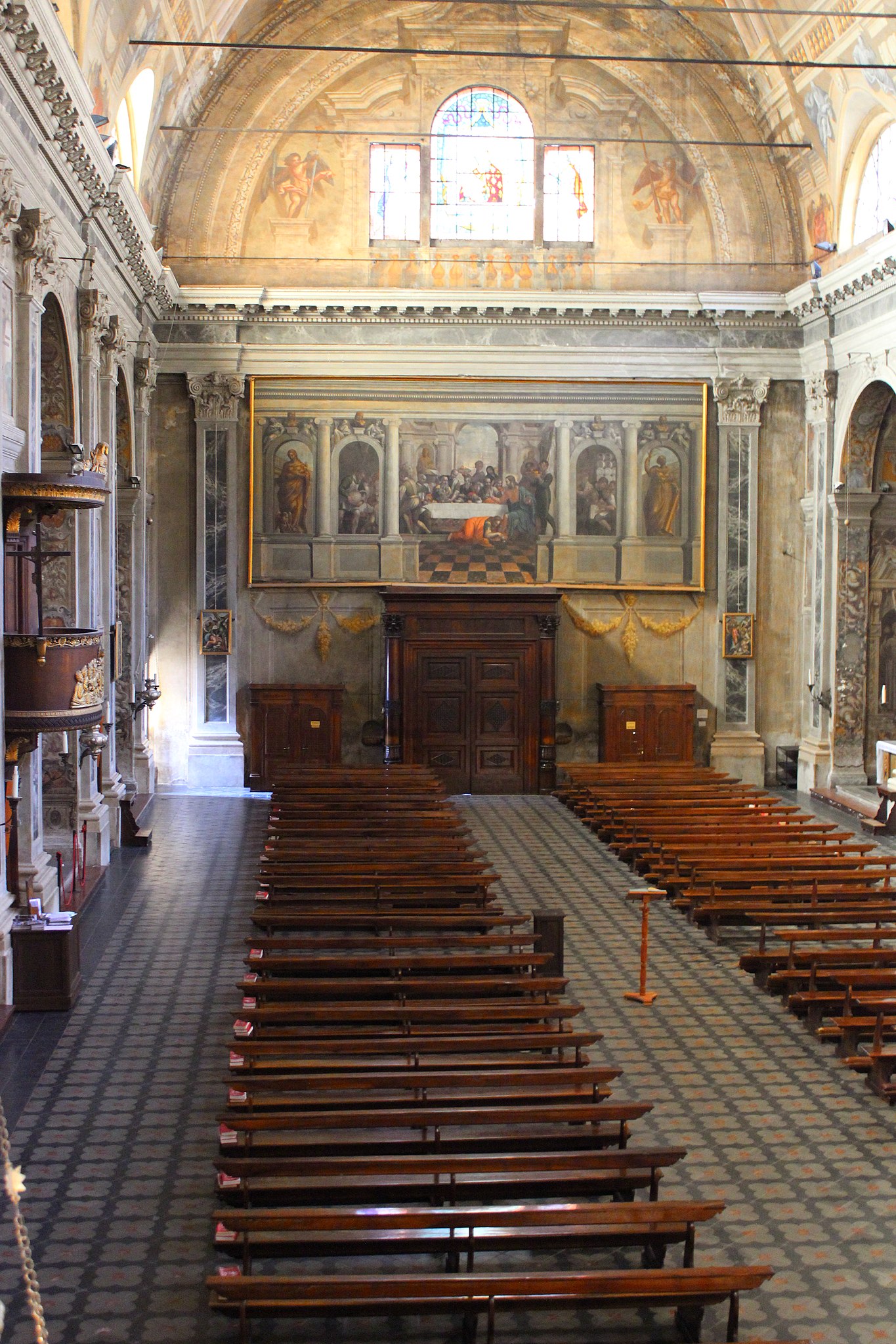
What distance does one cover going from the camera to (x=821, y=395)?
23484 millimetres

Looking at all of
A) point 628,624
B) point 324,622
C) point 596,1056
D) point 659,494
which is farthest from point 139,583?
point 596,1056

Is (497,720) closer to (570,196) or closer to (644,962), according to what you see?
(570,196)

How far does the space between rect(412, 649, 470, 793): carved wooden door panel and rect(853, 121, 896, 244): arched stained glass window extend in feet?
32.0

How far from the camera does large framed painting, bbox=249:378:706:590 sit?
24.4 metres

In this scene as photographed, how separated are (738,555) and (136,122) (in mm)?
12562

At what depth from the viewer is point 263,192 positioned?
24.3 metres

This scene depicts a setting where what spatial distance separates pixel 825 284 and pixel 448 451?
704cm

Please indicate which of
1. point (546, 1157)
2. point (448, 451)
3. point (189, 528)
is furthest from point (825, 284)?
point (546, 1157)

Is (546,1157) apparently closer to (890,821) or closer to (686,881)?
(686,881)

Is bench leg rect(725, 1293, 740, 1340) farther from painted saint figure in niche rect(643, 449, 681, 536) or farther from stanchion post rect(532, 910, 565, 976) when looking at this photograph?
painted saint figure in niche rect(643, 449, 681, 536)

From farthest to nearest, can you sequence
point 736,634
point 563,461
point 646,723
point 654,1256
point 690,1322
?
point 736,634, point 563,461, point 646,723, point 654,1256, point 690,1322

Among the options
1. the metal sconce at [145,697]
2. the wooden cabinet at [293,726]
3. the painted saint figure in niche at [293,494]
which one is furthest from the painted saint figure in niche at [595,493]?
the metal sconce at [145,697]

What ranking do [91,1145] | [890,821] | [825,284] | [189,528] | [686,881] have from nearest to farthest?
[91,1145], [686,881], [890,821], [825,284], [189,528]

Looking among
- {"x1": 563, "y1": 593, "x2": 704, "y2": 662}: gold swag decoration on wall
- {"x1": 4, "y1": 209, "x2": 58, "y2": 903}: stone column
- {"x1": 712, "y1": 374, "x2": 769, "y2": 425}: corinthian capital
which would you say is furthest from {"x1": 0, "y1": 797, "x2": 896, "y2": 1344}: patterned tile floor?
{"x1": 712, "y1": 374, "x2": 769, "y2": 425}: corinthian capital
